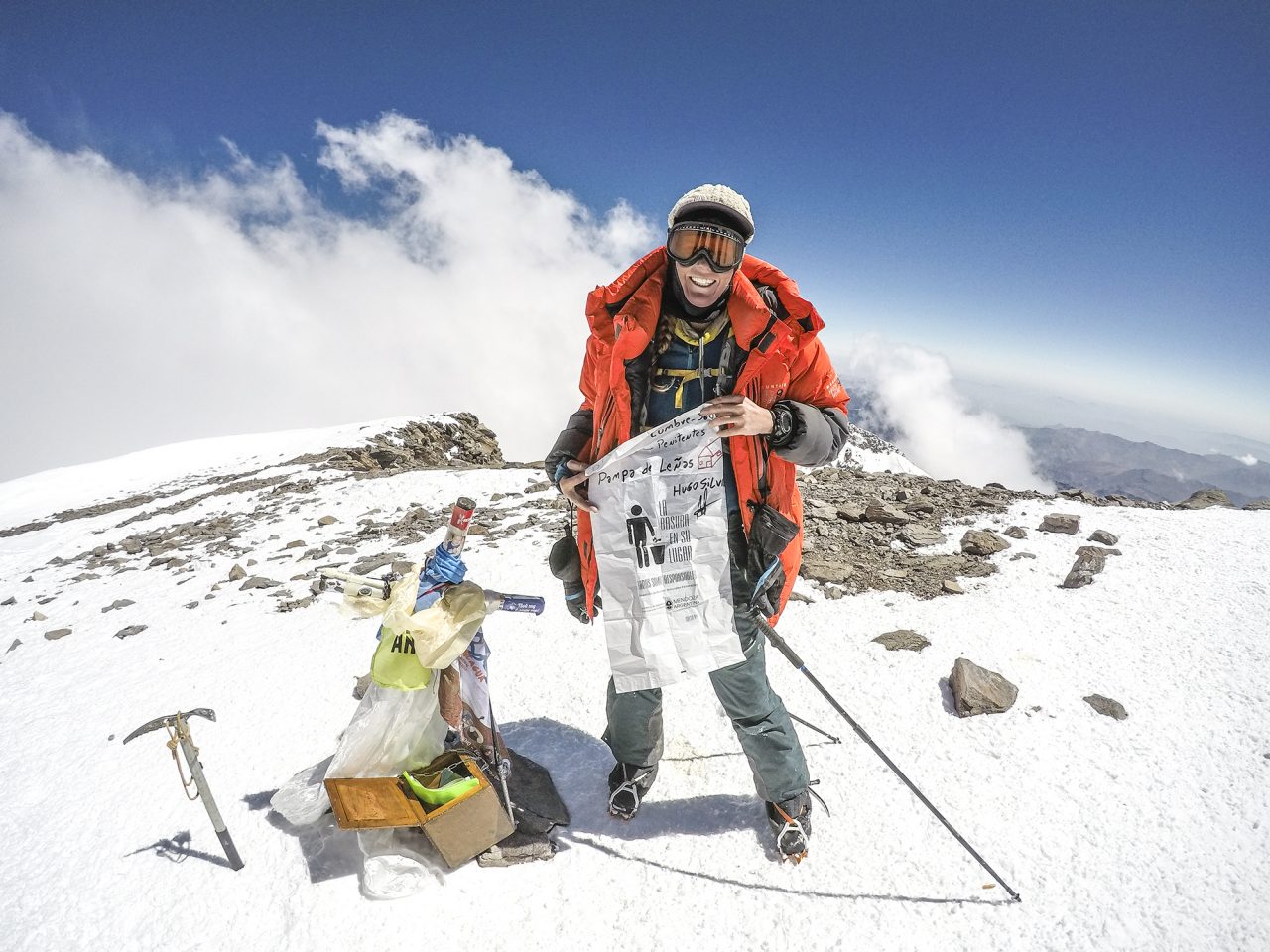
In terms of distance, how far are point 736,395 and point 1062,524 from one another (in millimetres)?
5572

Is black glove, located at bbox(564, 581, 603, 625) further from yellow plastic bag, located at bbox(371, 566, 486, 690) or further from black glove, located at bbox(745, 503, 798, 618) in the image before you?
black glove, located at bbox(745, 503, 798, 618)

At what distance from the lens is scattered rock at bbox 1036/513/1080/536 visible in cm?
586

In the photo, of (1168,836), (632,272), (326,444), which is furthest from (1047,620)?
(326,444)

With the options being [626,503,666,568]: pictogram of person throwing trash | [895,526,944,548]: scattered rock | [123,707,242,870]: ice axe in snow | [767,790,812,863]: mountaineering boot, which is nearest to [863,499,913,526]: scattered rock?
[895,526,944,548]: scattered rock

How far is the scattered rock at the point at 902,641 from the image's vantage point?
463 centimetres

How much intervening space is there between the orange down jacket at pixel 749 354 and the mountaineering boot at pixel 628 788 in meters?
1.70

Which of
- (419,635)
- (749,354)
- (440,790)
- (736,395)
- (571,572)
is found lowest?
(440,790)

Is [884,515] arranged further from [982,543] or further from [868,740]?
[868,740]

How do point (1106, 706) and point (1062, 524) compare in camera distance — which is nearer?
point (1106, 706)

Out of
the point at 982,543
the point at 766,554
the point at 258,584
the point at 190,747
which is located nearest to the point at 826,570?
the point at 982,543

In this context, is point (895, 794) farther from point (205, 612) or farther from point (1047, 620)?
point (205, 612)

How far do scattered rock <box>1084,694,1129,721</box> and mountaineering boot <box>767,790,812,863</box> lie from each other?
2233 millimetres

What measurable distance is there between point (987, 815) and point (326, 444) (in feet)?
67.0

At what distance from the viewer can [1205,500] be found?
7.15m
